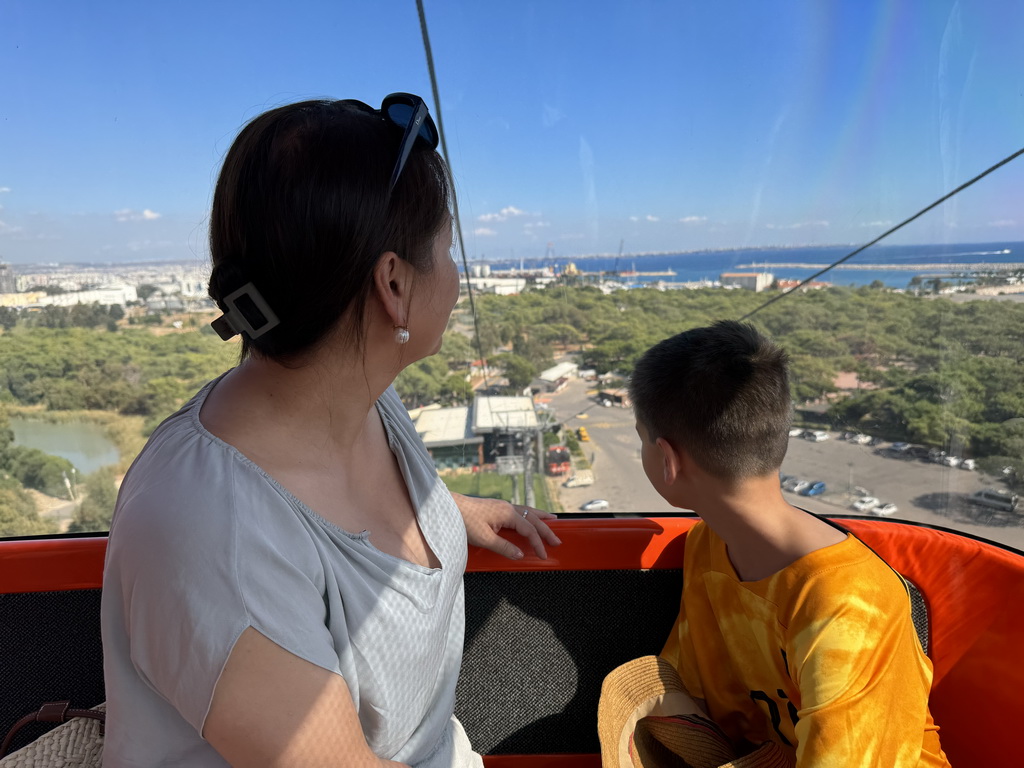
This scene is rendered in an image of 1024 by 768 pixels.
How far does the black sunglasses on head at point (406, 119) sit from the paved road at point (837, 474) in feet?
21.1

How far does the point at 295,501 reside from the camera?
0.60 m

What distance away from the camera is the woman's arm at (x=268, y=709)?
480 millimetres

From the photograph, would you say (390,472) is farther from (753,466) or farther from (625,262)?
(625,262)

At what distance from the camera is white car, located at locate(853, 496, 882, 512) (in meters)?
9.30

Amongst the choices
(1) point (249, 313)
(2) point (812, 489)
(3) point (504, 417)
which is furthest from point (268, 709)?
(2) point (812, 489)

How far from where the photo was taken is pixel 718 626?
98 cm

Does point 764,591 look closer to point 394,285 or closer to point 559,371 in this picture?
point 394,285

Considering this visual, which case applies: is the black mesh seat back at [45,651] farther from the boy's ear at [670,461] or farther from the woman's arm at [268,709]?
the boy's ear at [670,461]

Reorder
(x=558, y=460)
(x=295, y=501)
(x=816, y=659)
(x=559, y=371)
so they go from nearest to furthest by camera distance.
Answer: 1. (x=295, y=501)
2. (x=816, y=659)
3. (x=559, y=371)
4. (x=558, y=460)

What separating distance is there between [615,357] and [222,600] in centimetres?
892

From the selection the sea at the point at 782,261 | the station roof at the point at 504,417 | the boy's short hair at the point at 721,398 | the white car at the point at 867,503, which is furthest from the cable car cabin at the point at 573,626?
the white car at the point at 867,503

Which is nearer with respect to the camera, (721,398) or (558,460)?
(721,398)

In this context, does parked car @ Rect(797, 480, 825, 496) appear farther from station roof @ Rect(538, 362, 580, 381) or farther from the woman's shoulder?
the woman's shoulder

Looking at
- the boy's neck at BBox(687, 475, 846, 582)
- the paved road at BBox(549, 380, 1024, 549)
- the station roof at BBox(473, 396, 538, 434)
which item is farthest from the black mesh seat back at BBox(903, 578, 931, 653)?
the paved road at BBox(549, 380, 1024, 549)
